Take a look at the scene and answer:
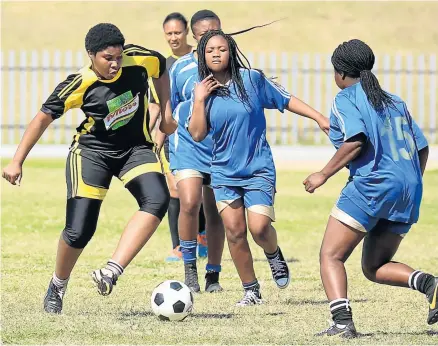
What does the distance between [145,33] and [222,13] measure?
10.7 ft

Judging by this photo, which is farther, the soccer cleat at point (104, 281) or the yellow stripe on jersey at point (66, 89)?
the yellow stripe on jersey at point (66, 89)

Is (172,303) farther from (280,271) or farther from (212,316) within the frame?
(280,271)

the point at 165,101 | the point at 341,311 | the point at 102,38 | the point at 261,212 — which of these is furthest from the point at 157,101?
the point at 341,311

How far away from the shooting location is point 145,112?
922 cm

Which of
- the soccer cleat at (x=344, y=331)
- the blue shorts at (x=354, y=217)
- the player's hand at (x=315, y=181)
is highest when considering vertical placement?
the player's hand at (x=315, y=181)

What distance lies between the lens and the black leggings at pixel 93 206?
8992mm

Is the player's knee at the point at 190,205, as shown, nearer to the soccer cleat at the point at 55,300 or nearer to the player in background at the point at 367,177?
the soccer cleat at the point at 55,300

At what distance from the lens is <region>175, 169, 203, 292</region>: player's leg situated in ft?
34.2

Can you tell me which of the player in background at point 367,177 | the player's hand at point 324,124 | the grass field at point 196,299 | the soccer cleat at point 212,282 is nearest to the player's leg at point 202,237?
the grass field at point 196,299

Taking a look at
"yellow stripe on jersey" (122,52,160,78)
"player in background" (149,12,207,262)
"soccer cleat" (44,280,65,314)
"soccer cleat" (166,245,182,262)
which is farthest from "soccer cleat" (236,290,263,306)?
"soccer cleat" (166,245,182,262)

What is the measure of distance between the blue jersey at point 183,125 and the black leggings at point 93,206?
1.41 m

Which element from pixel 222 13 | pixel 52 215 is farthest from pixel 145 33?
pixel 52 215

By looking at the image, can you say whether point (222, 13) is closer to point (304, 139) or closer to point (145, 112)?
point (304, 139)

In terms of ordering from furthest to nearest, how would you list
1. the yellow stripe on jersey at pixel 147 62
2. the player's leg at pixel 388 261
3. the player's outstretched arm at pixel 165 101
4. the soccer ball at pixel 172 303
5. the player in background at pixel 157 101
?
the player in background at pixel 157 101
the player's outstretched arm at pixel 165 101
the yellow stripe on jersey at pixel 147 62
the soccer ball at pixel 172 303
the player's leg at pixel 388 261
